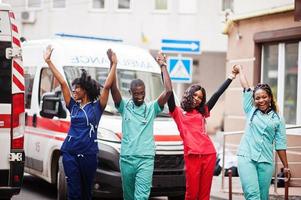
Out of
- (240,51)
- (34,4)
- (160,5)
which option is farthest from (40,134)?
(160,5)

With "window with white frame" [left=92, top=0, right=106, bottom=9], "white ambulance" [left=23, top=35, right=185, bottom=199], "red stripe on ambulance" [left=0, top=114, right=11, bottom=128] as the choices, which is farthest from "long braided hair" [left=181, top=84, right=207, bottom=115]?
"window with white frame" [left=92, top=0, right=106, bottom=9]

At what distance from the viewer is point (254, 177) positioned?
728cm

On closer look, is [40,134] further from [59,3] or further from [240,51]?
→ [59,3]

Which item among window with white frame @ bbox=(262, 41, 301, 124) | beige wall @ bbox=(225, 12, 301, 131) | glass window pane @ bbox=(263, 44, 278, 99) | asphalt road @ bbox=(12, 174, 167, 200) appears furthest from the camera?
beige wall @ bbox=(225, 12, 301, 131)

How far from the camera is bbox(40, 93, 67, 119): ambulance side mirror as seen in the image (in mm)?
9898

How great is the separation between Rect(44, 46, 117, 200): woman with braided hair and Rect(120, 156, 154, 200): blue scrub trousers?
0.39m

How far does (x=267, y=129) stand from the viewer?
24.2 feet

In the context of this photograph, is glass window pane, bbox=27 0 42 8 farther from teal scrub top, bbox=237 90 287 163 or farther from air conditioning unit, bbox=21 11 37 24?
teal scrub top, bbox=237 90 287 163

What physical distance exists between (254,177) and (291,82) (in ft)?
21.1

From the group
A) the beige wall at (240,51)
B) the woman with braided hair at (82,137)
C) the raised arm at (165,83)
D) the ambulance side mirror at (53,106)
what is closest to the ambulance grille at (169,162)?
the ambulance side mirror at (53,106)

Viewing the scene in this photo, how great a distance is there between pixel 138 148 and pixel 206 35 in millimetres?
24279

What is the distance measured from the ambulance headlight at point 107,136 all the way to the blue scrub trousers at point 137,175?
1.80 meters

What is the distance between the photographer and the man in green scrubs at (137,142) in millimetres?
7395

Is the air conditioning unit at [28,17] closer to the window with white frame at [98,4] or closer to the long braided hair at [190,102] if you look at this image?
the window with white frame at [98,4]
